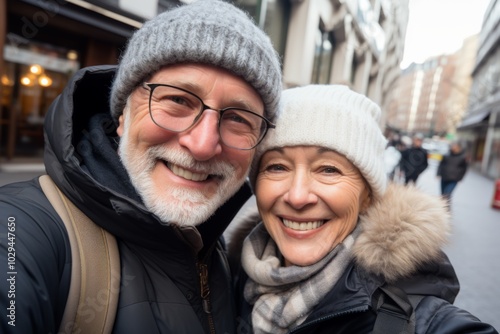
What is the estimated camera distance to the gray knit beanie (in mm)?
1368

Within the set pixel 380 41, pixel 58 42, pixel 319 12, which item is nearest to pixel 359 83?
pixel 380 41

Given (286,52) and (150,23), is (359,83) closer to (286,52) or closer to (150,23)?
(286,52)

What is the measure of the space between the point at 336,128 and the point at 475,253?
6.06 metres

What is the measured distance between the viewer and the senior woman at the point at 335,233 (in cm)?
130

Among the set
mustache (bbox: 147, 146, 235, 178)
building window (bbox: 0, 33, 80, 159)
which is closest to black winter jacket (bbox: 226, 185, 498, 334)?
mustache (bbox: 147, 146, 235, 178)

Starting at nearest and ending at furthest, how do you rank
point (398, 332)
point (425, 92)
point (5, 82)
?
point (398, 332)
point (5, 82)
point (425, 92)

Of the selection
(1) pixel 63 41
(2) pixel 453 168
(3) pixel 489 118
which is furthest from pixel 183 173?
(3) pixel 489 118

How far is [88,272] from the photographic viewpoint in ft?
3.47

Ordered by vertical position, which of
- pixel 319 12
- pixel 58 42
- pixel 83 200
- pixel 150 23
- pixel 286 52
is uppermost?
pixel 319 12

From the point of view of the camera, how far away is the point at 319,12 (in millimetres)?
11555

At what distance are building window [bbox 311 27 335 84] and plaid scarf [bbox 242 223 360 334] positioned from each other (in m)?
12.5

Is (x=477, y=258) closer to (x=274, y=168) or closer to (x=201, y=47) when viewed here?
(x=274, y=168)

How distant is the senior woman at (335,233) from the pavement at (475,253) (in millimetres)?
247

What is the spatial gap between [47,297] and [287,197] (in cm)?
99
